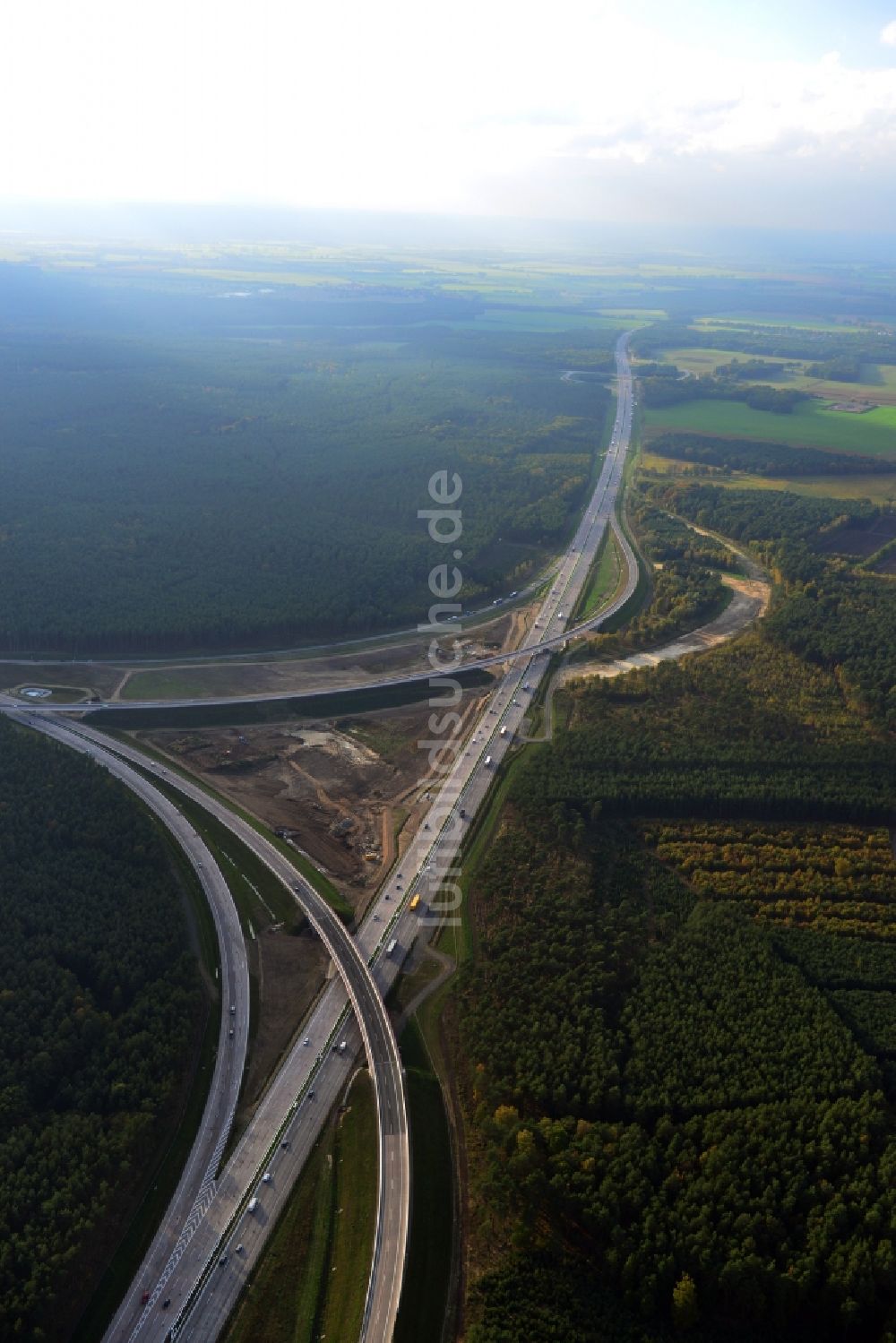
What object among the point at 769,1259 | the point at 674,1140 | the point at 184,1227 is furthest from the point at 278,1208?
the point at 769,1259

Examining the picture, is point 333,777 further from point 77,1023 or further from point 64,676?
point 64,676

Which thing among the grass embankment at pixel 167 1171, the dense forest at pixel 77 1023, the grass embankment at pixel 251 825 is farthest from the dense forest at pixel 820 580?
the dense forest at pixel 77 1023

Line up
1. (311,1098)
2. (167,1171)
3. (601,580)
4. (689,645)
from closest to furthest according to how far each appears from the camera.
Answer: (167,1171), (311,1098), (689,645), (601,580)

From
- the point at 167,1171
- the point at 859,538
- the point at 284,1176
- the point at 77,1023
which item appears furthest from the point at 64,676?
the point at 859,538

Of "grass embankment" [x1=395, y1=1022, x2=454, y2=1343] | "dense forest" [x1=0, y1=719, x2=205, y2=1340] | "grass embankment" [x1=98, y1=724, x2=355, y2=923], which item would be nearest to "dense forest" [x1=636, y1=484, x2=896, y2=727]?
"grass embankment" [x1=98, y1=724, x2=355, y2=923]

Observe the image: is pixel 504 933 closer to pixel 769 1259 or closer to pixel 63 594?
pixel 769 1259

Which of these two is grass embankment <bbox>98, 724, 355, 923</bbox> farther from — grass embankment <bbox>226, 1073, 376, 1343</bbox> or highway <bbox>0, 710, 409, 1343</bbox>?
grass embankment <bbox>226, 1073, 376, 1343</bbox>

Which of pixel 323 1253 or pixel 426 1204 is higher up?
pixel 426 1204
